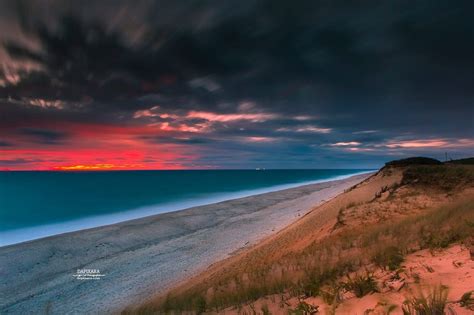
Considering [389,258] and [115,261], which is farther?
[115,261]

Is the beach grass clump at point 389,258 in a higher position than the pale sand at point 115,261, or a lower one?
higher

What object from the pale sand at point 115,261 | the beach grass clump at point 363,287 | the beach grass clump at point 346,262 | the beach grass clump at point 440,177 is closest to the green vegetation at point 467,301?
the beach grass clump at point 346,262

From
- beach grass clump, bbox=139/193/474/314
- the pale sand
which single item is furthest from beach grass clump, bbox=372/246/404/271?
the pale sand

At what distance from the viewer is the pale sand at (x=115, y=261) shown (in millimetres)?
13008

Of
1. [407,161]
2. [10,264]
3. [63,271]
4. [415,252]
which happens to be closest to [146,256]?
[63,271]

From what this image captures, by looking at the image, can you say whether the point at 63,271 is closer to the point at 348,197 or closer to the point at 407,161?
the point at 348,197

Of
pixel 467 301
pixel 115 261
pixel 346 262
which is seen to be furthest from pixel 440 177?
pixel 115 261

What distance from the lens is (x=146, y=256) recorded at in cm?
1886

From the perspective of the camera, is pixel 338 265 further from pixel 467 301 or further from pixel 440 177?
pixel 440 177

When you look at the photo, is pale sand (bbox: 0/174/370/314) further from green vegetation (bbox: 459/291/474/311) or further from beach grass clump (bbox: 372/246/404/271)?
green vegetation (bbox: 459/291/474/311)

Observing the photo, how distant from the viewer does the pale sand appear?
42.7 feet

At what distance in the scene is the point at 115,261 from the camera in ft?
59.3

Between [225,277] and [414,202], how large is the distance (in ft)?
36.1

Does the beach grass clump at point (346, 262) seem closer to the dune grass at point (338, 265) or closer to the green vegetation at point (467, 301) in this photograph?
the dune grass at point (338, 265)
